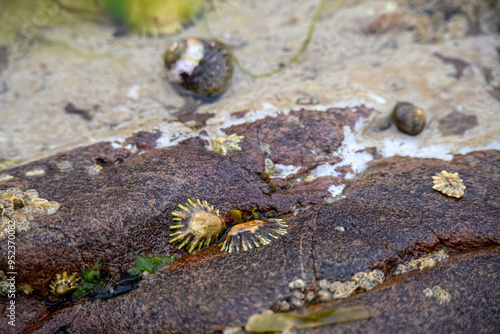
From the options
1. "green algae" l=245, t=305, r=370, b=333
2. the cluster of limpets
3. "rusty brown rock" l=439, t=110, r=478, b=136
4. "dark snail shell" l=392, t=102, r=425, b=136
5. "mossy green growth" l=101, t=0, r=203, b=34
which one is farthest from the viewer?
"mossy green growth" l=101, t=0, r=203, b=34

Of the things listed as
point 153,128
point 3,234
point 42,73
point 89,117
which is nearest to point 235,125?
point 153,128

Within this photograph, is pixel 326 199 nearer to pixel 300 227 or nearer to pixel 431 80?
pixel 300 227

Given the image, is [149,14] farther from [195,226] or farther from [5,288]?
[5,288]

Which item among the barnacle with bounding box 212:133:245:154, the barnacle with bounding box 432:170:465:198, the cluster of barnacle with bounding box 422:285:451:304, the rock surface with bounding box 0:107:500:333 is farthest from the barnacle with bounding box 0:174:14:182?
the barnacle with bounding box 432:170:465:198

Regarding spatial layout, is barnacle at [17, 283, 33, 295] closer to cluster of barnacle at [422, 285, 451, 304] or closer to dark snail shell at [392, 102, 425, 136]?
cluster of barnacle at [422, 285, 451, 304]

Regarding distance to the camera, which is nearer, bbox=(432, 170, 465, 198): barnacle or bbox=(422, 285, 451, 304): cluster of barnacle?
bbox=(422, 285, 451, 304): cluster of barnacle

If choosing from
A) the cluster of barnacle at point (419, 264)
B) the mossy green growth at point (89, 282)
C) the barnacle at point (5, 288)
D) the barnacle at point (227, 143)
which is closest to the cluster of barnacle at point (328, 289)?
the cluster of barnacle at point (419, 264)

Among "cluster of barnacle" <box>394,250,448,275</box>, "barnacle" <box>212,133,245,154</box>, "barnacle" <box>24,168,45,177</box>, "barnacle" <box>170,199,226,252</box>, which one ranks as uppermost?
"barnacle" <box>24,168,45,177</box>
